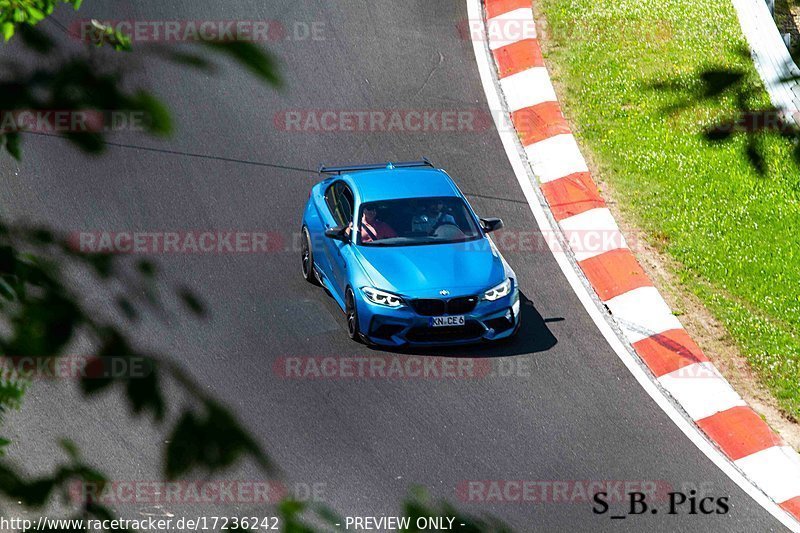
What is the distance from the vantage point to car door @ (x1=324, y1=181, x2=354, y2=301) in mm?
10727

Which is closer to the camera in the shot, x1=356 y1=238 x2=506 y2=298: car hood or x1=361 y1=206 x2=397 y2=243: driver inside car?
x1=356 y1=238 x2=506 y2=298: car hood

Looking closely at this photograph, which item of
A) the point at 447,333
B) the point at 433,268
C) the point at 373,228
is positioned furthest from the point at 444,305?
the point at 373,228

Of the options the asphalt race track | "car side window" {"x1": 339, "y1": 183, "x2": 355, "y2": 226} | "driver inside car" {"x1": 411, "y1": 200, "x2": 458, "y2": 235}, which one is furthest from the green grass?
"car side window" {"x1": 339, "y1": 183, "x2": 355, "y2": 226}

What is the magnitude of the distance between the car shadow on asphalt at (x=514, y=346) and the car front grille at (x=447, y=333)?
16cm

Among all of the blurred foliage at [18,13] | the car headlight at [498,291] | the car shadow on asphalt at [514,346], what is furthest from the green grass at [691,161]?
the blurred foliage at [18,13]

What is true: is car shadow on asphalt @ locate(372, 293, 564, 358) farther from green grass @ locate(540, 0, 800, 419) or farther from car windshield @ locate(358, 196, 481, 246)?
green grass @ locate(540, 0, 800, 419)

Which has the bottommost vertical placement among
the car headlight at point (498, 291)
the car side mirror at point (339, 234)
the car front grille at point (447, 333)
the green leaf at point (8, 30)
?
the green leaf at point (8, 30)

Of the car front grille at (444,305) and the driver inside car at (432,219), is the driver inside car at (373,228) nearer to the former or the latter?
the driver inside car at (432,219)

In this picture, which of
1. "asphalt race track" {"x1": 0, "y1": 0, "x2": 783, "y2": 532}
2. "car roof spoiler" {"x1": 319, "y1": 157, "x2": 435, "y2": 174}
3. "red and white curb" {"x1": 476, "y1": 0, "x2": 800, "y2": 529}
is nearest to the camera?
"asphalt race track" {"x1": 0, "y1": 0, "x2": 783, "y2": 532}

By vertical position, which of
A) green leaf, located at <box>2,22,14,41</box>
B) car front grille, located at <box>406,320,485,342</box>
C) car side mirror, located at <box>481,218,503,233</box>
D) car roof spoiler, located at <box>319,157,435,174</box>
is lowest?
green leaf, located at <box>2,22,14,41</box>

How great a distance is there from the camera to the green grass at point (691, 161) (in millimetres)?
10766

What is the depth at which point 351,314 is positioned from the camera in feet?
34.6

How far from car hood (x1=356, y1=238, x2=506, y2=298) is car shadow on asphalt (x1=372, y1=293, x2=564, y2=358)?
614 mm

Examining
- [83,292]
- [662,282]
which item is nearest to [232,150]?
[662,282]
